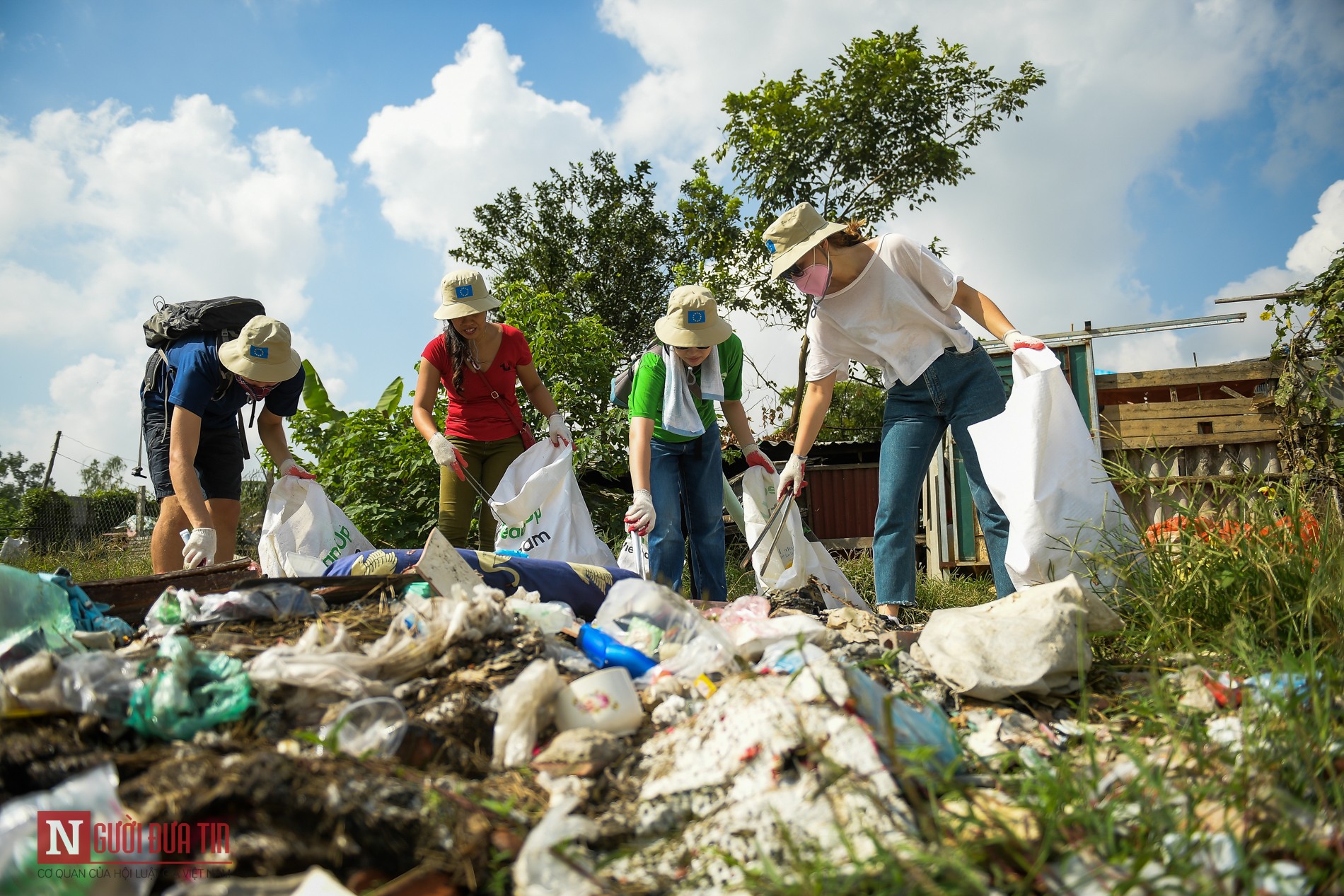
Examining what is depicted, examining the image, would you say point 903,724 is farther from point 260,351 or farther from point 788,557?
point 260,351

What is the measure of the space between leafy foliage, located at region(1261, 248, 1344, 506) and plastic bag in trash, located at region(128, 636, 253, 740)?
6981 millimetres

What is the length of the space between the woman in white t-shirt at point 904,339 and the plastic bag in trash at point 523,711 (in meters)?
1.73

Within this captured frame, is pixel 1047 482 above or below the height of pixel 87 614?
above

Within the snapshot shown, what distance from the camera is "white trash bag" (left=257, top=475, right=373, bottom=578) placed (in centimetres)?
358

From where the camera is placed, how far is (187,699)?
148 centimetres

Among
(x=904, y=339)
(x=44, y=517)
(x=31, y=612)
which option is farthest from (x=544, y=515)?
(x=44, y=517)

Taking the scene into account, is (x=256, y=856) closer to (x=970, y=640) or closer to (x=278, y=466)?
(x=970, y=640)

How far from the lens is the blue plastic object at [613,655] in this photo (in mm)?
1984

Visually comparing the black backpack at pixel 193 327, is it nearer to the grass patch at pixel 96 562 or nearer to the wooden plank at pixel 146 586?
the wooden plank at pixel 146 586

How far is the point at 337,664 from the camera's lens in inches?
63.4

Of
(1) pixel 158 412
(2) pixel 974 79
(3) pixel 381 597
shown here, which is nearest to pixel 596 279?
(2) pixel 974 79

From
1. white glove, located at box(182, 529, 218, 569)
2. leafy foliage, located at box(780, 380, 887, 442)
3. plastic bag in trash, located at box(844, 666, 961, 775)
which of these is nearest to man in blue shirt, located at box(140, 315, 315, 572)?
white glove, located at box(182, 529, 218, 569)

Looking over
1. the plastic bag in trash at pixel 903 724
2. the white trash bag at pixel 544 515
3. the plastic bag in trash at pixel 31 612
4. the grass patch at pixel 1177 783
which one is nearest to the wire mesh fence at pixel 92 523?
the white trash bag at pixel 544 515

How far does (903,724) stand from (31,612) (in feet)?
6.86
